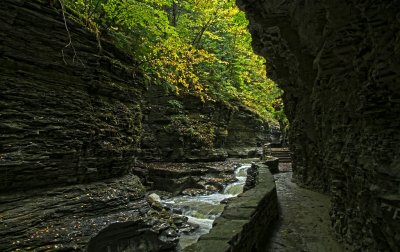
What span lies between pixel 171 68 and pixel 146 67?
2.40m

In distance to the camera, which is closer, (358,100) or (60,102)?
(358,100)

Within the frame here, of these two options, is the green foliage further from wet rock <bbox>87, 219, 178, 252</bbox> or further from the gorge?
wet rock <bbox>87, 219, 178, 252</bbox>

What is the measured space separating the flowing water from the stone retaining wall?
3.49m

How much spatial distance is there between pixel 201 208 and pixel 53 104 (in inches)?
299

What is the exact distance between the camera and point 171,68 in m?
14.5

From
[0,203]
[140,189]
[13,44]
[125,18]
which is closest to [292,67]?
[125,18]

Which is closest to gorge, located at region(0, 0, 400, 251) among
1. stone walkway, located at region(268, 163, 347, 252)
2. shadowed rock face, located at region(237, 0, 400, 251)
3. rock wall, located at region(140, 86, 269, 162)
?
shadowed rock face, located at region(237, 0, 400, 251)

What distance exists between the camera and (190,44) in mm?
18953

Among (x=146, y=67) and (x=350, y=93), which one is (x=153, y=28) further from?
(x=350, y=93)

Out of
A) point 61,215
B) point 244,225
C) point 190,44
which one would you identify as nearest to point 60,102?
point 61,215

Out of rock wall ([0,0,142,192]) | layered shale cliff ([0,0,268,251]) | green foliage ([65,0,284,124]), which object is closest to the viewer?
layered shale cliff ([0,0,268,251])

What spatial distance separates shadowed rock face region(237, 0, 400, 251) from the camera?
3.64 metres

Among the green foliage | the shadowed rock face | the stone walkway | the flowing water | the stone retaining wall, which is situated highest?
the green foliage

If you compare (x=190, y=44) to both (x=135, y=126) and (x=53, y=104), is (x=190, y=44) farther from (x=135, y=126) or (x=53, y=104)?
(x=53, y=104)
